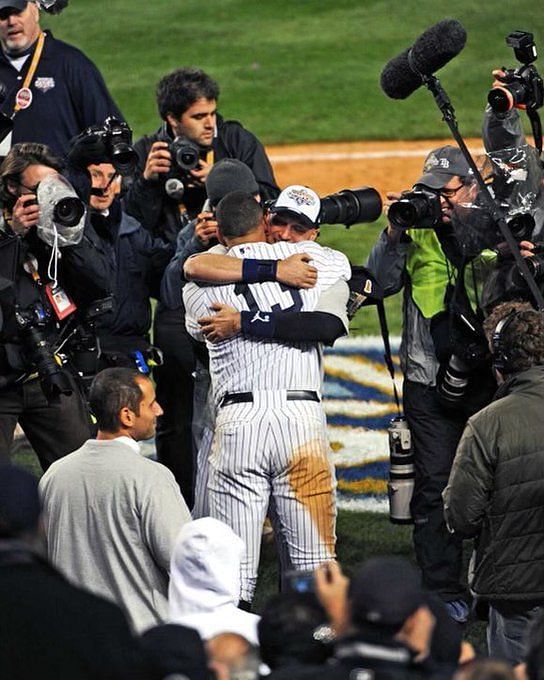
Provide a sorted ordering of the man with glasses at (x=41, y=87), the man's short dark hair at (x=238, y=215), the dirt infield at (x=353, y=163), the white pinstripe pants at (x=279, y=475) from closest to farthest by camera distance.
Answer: the white pinstripe pants at (x=279, y=475), the man's short dark hair at (x=238, y=215), the man with glasses at (x=41, y=87), the dirt infield at (x=353, y=163)

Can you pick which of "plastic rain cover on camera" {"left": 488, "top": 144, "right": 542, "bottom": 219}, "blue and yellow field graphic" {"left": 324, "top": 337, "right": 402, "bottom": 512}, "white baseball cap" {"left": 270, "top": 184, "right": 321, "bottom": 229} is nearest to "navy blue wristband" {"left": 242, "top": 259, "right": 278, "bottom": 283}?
"white baseball cap" {"left": 270, "top": 184, "right": 321, "bottom": 229}

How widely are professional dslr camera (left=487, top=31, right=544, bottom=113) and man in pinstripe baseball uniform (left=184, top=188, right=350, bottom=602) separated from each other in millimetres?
1214

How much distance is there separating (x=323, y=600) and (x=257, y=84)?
563 inches

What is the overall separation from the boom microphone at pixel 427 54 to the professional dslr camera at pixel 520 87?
0.29 metres

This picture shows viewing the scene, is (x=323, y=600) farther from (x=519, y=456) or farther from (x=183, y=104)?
(x=183, y=104)

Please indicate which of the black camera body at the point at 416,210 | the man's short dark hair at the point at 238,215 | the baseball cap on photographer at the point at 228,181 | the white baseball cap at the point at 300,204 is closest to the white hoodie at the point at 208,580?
the man's short dark hair at the point at 238,215

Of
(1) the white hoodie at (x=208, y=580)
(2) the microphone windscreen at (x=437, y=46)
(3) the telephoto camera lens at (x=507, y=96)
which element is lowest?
(1) the white hoodie at (x=208, y=580)

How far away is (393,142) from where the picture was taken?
15.4 metres

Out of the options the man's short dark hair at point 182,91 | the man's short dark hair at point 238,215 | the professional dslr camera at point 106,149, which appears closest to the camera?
the man's short dark hair at point 238,215

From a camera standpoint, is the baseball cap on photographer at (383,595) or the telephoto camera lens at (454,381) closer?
the baseball cap on photographer at (383,595)

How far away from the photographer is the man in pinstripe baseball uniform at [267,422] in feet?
19.0

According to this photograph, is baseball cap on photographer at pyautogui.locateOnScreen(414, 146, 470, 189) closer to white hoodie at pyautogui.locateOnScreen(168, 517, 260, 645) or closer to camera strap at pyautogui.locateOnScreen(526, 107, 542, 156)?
camera strap at pyautogui.locateOnScreen(526, 107, 542, 156)

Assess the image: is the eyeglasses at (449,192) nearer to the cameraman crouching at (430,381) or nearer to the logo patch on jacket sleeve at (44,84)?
the cameraman crouching at (430,381)

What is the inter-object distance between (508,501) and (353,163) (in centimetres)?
945
